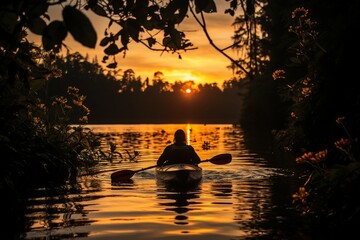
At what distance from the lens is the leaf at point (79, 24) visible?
8.26ft

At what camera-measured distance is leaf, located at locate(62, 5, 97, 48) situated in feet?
8.26

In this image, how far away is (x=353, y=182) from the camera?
6574 mm

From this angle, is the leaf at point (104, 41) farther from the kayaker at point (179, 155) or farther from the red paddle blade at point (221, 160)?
the red paddle blade at point (221, 160)

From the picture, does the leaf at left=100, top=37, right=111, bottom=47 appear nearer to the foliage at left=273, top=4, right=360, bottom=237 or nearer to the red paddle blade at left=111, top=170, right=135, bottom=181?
the foliage at left=273, top=4, right=360, bottom=237

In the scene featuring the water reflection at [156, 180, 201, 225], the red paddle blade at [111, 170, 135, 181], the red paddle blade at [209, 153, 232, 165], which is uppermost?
the red paddle blade at [209, 153, 232, 165]

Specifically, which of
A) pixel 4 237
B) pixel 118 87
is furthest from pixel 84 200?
pixel 118 87

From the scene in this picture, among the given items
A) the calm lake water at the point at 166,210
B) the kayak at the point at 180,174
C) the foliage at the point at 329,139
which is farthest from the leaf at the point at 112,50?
the kayak at the point at 180,174

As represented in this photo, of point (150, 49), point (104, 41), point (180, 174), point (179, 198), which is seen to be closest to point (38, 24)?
point (104, 41)

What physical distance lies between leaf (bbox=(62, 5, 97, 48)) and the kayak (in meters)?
10.6

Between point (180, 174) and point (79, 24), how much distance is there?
426 inches

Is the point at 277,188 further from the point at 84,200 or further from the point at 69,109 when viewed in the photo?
the point at 69,109

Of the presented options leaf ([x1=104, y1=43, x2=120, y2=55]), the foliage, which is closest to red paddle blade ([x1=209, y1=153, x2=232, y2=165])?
the foliage

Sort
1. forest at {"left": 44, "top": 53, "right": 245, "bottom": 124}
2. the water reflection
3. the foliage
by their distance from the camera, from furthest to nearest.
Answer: forest at {"left": 44, "top": 53, "right": 245, "bottom": 124}
the water reflection
the foliage

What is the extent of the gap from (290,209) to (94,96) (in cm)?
14875
